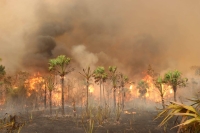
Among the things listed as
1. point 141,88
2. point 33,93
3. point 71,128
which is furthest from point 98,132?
point 33,93

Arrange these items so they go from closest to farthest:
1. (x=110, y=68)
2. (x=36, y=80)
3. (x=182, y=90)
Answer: (x=110, y=68) → (x=36, y=80) → (x=182, y=90)

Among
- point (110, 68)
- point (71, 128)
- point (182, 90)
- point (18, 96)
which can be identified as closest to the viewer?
point (71, 128)

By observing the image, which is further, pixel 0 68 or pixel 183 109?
pixel 0 68

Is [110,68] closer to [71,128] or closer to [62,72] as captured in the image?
[62,72]

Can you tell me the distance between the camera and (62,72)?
5556cm

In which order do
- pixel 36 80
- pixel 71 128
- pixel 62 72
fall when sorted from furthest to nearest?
pixel 36 80
pixel 62 72
pixel 71 128

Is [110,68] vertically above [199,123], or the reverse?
[110,68]

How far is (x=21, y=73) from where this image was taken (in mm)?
129750

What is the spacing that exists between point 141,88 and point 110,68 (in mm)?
42218

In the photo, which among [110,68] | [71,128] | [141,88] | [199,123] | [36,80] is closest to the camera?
[199,123]

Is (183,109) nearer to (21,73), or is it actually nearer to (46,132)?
(46,132)

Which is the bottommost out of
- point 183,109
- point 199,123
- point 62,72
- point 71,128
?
point 71,128

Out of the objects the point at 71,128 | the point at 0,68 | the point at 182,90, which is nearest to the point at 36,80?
the point at 0,68

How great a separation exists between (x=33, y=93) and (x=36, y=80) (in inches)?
423
